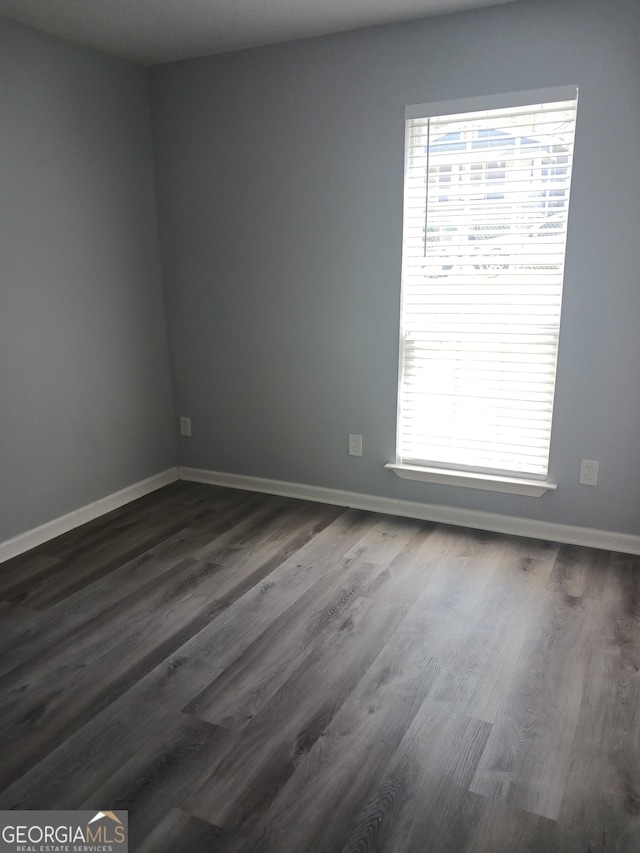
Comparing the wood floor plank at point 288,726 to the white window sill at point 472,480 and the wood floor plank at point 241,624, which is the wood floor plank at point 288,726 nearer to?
the wood floor plank at point 241,624

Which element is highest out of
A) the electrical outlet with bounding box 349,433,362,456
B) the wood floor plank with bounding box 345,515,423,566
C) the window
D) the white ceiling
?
the white ceiling

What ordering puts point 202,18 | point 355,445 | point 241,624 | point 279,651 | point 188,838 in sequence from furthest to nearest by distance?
1. point 355,445
2. point 202,18
3. point 241,624
4. point 279,651
5. point 188,838

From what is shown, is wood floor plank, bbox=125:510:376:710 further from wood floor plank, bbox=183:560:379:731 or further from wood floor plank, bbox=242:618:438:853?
wood floor plank, bbox=242:618:438:853

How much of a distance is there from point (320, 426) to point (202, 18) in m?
2.15

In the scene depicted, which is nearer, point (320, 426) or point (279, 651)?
point (279, 651)

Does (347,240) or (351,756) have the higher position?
(347,240)

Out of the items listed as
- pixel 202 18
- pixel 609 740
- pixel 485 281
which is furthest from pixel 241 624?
pixel 202 18

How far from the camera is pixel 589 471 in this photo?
10.4ft

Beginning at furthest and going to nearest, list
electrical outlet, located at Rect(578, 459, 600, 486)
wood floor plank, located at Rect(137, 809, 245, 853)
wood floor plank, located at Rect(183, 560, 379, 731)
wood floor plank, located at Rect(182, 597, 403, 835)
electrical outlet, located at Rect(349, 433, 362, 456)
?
1. electrical outlet, located at Rect(349, 433, 362, 456)
2. electrical outlet, located at Rect(578, 459, 600, 486)
3. wood floor plank, located at Rect(183, 560, 379, 731)
4. wood floor plank, located at Rect(182, 597, 403, 835)
5. wood floor plank, located at Rect(137, 809, 245, 853)

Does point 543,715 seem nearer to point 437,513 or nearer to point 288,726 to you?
point 288,726

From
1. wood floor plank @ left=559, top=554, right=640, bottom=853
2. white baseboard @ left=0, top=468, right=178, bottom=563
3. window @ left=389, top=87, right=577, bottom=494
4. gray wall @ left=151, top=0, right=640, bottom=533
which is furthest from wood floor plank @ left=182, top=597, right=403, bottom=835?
white baseboard @ left=0, top=468, right=178, bottom=563

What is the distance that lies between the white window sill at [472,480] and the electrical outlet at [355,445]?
20 cm

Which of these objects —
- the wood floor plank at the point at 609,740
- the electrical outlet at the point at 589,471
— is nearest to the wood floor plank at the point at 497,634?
the wood floor plank at the point at 609,740

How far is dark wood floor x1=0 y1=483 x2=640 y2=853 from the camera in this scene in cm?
168
